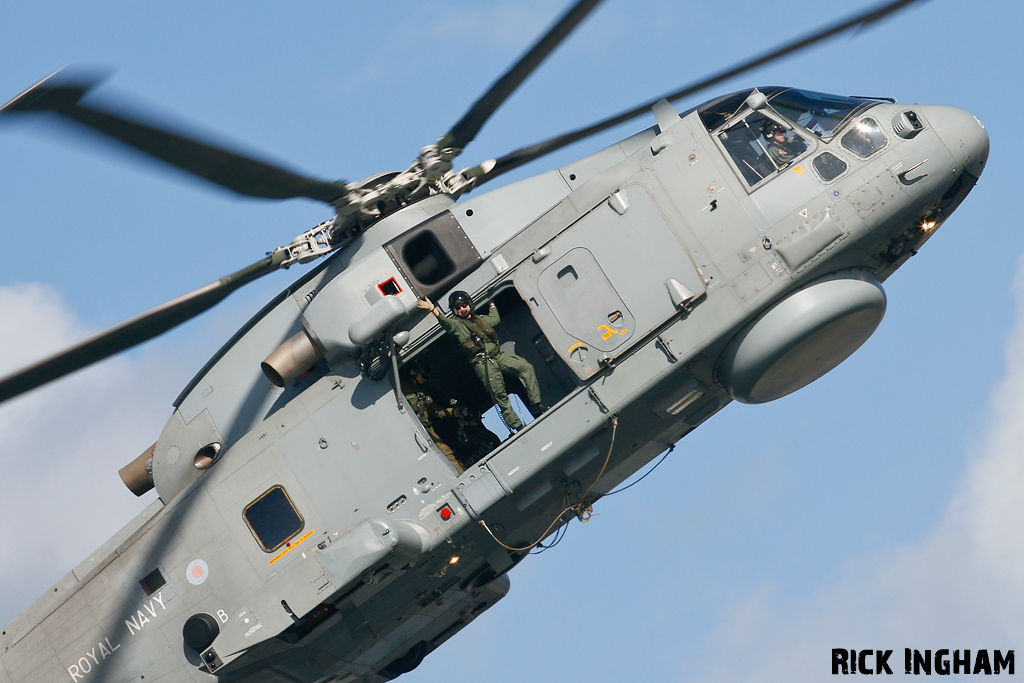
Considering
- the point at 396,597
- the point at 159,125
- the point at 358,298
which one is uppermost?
the point at 159,125

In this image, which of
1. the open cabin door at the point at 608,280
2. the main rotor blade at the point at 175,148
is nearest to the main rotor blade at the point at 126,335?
the main rotor blade at the point at 175,148

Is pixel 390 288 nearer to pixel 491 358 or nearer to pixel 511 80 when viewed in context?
A: pixel 491 358

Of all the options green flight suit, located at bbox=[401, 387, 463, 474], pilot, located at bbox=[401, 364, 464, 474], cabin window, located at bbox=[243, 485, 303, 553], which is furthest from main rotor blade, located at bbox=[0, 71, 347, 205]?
cabin window, located at bbox=[243, 485, 303, 553]

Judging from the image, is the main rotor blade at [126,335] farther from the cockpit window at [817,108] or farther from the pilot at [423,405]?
the cockpit window at [817,108]

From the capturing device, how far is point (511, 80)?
45.5 feet

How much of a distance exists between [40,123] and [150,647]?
764 cm

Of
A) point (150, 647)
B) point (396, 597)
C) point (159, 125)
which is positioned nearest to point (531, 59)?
point (159, 125)

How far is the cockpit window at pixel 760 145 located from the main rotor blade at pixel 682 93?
1.09 metres

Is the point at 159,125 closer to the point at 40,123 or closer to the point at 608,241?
the point at 40,123

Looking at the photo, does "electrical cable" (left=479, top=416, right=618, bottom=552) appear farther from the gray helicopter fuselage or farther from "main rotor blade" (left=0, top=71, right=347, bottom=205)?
"main rotor blade" (left=0, top=71, right=347, bottom=205)

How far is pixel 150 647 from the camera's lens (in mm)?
15234

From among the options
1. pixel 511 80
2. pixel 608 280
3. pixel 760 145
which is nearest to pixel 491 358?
pixel 608 280

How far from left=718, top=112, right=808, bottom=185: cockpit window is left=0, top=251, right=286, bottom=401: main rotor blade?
6.45 m

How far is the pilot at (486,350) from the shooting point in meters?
14.3
